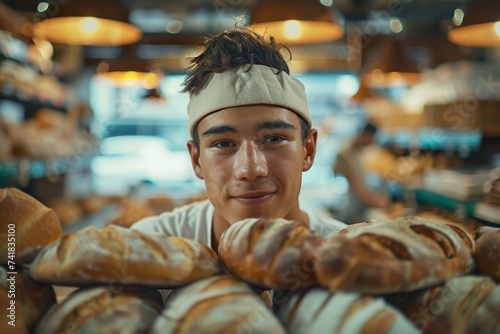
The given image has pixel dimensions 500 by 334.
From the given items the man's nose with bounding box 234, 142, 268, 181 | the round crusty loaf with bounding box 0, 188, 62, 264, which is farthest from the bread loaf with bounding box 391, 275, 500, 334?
the round crusty loaf with bounding box 0, 188, 62, 264

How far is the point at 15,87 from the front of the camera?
404 cm

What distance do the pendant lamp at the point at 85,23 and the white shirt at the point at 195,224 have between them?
1.28m

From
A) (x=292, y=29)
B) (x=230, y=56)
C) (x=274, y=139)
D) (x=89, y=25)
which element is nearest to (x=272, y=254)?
(x=274, y=139)

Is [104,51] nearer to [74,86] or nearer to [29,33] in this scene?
[74,86]

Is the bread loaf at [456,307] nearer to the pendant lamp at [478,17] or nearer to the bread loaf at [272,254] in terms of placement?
the bread loaf at [272,254]

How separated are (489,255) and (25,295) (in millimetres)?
817

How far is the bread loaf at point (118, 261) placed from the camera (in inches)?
32.1

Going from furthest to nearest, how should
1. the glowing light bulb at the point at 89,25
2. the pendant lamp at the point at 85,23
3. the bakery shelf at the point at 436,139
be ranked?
the bakery shelf at the point at 436,139
the glowing light bulb at the point at 89,25
the pendant lamp at the point at 85,23

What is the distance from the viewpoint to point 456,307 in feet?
2.58

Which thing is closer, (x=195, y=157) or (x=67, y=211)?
→ (x=195, y=157)

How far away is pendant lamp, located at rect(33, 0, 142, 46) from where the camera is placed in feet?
8.34

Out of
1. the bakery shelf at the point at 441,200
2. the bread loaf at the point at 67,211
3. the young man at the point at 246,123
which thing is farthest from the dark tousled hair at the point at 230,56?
the bread loaf at the point at 67,211

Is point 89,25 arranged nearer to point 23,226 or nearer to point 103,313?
point 23,226

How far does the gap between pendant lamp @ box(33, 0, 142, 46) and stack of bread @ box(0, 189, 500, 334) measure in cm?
192
